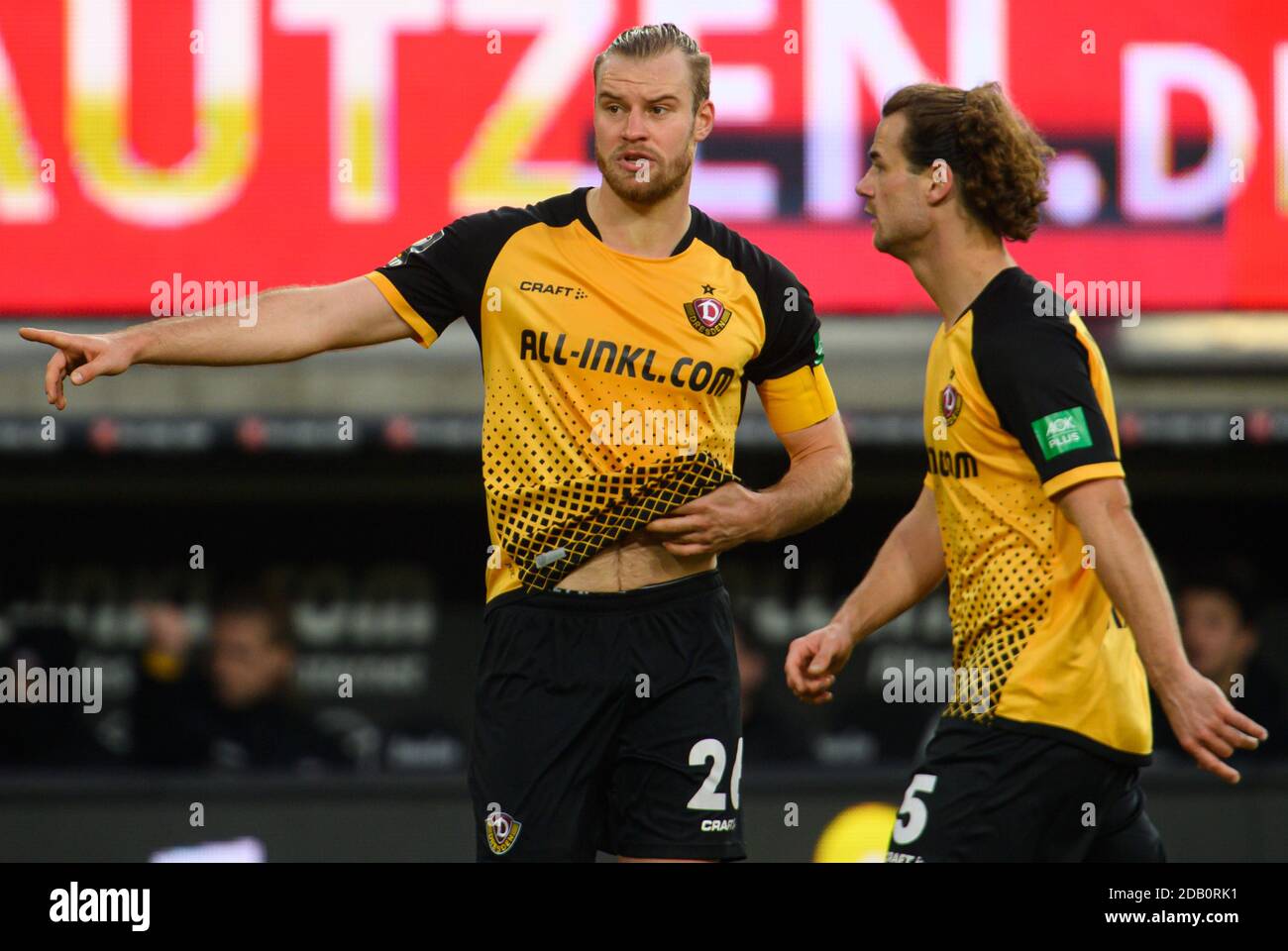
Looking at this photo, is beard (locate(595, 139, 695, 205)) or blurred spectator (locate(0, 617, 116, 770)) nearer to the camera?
beard (locate(595, 139, 695, 205))

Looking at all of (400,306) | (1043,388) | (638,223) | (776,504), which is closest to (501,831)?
(776,504)

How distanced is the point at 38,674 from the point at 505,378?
6.01 m

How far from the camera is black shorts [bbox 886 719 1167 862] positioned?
3.82m

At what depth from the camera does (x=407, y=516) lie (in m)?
9.59

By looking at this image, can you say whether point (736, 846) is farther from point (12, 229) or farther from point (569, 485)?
point (12, 229)

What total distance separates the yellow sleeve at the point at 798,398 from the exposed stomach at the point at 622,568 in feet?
1.77

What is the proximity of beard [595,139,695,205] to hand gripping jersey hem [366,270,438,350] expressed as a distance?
1.86ft

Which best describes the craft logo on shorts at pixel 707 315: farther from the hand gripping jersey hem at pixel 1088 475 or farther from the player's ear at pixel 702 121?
the hand gripping jersey hem at pixel 1088 475

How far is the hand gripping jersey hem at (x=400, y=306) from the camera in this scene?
4120mm

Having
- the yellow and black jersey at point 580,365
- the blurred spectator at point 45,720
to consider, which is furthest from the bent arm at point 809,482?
the blurred spectator at point 45,720

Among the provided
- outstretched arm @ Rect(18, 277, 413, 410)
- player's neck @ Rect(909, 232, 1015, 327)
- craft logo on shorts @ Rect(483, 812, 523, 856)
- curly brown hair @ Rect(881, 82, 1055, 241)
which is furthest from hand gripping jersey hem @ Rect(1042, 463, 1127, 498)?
outstretched arm @ Rect(18, 277, 413, 410)

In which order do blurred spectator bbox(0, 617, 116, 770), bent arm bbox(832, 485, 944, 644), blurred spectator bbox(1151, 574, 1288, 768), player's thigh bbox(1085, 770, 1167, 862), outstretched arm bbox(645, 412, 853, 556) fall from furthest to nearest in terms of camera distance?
1. blurred spectator bbox(0, 617, 116, 770)
2. blurred spectator bbox(1151, 574, 1288, 768)
3. bent arm bbox(832, 485, 944, 644)
4. outstretched arm bbox(645, 412, 853, 556)
5. player's thigh bbox(1085, 770, 1167, 862)

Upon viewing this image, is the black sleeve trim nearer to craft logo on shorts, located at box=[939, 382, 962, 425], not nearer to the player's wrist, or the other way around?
craft logo on shorts, located at box=[939, 382, 962, 425]

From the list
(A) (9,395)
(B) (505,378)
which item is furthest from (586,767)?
(A) (9,395)
